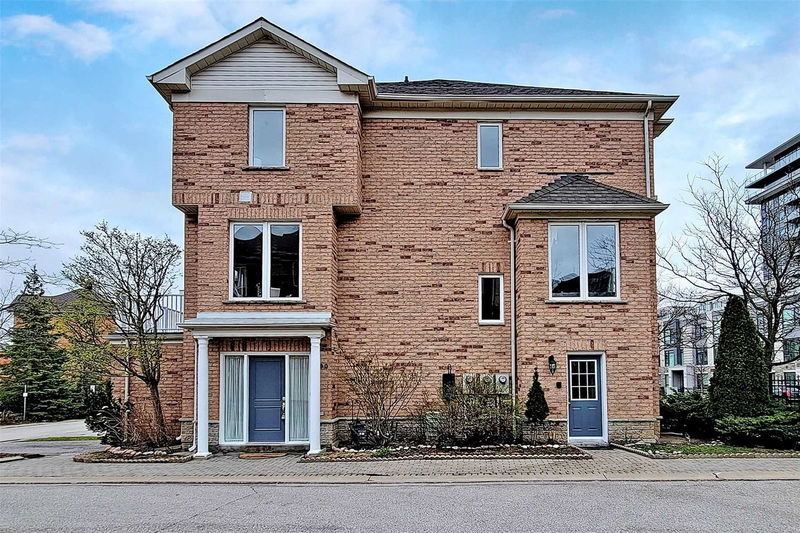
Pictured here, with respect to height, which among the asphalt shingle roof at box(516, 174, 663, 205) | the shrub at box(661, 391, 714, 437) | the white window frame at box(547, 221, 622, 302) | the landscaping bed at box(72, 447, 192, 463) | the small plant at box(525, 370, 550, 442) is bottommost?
the landscaping bed at box(72, 447, 192, 463)

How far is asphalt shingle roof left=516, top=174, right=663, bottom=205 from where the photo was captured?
17641 mm

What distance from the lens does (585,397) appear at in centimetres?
1773

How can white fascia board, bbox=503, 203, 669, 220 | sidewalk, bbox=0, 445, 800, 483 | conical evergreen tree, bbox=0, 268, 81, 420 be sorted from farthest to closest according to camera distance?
conical evergreen tree, bbox=0, 268, 81, 420 → white fascia board, bbox=503, 203, 669, 220 → sidewalk, bbox=0, 445, 800, 483

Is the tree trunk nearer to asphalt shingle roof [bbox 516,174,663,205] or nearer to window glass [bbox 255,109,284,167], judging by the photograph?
window glass [bbox 255,109,284,167]

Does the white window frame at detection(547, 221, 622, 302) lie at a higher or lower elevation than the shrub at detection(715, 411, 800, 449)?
higher

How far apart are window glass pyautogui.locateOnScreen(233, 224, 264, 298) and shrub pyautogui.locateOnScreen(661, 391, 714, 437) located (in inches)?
434

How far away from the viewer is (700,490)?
1171cm

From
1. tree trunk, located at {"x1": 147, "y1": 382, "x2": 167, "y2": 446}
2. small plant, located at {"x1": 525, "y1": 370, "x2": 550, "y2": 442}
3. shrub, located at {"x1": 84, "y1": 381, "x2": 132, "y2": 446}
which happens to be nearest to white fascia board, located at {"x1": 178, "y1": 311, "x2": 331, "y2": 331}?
tree trunk, located at {"x1": 147, "y1": 382, "x2": 167, "y2": 446}

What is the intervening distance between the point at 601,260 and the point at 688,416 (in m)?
5.06

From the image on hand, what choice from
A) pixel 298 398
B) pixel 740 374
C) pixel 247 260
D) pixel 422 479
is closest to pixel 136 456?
pixel 298 398

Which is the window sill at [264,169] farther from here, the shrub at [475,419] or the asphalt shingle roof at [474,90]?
the shrub at [475,419]

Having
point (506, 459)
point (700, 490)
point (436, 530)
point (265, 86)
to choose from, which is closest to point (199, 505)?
point (436, 530)

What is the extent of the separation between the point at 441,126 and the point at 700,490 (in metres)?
10.7

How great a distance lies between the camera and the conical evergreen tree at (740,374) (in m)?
17.5
